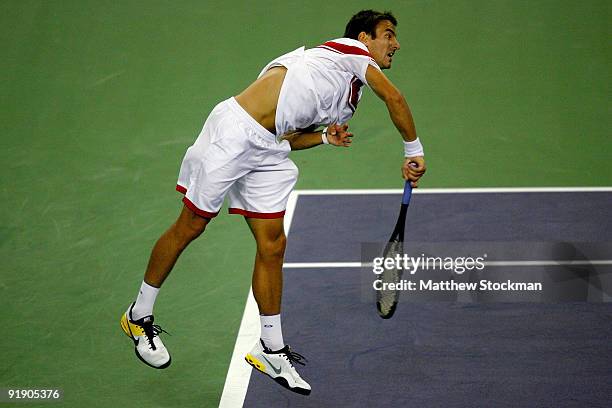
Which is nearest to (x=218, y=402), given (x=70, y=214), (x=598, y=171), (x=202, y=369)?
(x=202, y=369)

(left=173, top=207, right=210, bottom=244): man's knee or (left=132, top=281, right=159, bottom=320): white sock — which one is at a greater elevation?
(left=173, top=207, right=210, bottom=244): man's knee

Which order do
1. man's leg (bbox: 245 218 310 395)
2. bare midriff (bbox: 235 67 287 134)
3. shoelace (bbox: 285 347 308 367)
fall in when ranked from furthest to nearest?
shoelace (bbox: 285 347 308 367) < man's leg (bbox: 245 218 310 395) < bare midriff (bbox: 235 67 287 134)

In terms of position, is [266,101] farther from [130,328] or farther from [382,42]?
[130,328]

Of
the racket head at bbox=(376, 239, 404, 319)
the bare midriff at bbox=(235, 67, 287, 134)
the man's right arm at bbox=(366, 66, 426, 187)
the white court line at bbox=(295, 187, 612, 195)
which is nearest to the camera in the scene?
the man's right arm at bbox=(366, 66, 426, 187)

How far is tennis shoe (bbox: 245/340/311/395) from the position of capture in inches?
256

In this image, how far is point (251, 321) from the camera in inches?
295

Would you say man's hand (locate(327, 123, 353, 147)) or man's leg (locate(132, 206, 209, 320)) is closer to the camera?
man's hand (locate(327, 123, 353, 147))

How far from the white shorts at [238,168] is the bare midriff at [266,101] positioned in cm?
4

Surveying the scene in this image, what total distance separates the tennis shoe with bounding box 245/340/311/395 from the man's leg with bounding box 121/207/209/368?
22.1 inches

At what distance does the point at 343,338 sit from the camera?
7.22 meters

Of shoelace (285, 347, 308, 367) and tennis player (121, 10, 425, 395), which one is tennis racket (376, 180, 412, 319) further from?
shoelace (285, 347, 308, 367)

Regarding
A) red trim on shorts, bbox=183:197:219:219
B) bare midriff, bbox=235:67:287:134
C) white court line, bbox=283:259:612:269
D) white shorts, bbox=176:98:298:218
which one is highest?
bare midriff, bbox=235:67:287:134

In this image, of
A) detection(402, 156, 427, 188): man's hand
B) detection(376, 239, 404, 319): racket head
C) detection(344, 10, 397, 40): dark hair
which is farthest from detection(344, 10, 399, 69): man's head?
detection(376, 239, 404, 319): racket head

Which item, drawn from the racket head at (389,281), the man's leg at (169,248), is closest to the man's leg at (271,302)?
the man's leg at (169,248)
